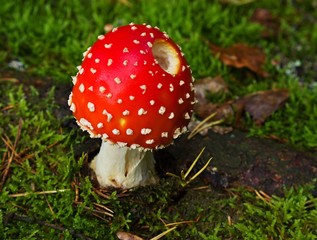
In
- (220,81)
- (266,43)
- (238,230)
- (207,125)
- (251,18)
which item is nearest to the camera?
(238,230)

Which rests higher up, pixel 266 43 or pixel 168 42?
pixel 168 42

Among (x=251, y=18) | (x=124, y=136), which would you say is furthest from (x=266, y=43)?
(x=124, y=136)

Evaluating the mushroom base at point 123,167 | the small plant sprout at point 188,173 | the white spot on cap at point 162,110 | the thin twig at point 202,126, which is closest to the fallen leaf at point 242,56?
the thin twig at point 202,126

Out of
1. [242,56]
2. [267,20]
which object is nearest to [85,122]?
[242,56]

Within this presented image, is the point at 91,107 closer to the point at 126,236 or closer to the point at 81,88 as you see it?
the point at 81,88

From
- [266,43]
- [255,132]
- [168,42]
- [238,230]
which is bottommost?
[238,230]

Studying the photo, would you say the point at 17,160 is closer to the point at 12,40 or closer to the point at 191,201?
the point at 191,201

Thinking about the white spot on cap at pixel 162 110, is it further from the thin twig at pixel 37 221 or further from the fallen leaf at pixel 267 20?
the fallen leaf at pixel 267 20
